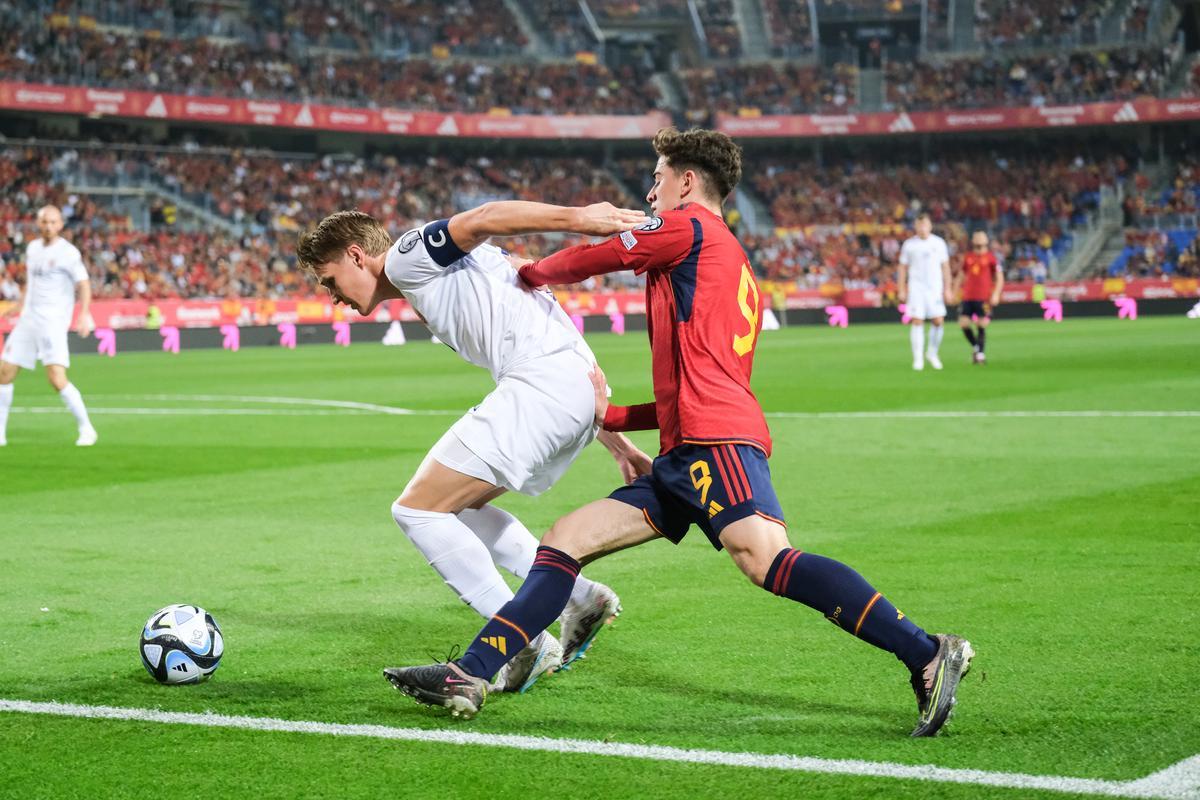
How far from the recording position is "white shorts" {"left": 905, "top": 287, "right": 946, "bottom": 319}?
23.8m

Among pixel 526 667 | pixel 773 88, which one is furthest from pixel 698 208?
pixel 773 88

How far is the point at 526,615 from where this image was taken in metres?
4.95

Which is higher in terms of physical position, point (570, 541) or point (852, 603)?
point (570, 541)

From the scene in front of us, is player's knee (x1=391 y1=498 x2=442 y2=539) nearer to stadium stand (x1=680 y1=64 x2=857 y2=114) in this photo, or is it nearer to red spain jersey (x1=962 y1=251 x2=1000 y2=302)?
red spain jersey (x1=962 y1=251 x2=1000 y2=302)

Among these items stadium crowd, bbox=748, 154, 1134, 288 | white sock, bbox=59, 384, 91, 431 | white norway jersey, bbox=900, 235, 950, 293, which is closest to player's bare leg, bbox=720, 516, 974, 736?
white sock, bbox=59, 384, 91, 431

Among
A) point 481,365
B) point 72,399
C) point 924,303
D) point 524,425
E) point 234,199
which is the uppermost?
point 481,365

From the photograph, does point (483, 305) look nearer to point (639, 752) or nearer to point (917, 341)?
point (639, 752)

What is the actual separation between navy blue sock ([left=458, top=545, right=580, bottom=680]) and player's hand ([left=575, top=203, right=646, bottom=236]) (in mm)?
1126

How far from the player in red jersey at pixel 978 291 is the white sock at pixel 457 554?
789 inches

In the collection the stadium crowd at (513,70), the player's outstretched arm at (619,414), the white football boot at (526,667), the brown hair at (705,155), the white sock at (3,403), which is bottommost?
the white sock at (3,403)

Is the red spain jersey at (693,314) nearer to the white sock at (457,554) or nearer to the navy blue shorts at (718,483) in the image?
the navy blue shorts at (718,483)

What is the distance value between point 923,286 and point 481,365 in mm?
19649

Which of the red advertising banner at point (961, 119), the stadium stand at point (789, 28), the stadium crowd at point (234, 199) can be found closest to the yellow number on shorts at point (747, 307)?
the stadium crowd at point (234, 199)

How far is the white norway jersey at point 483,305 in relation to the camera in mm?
5191
